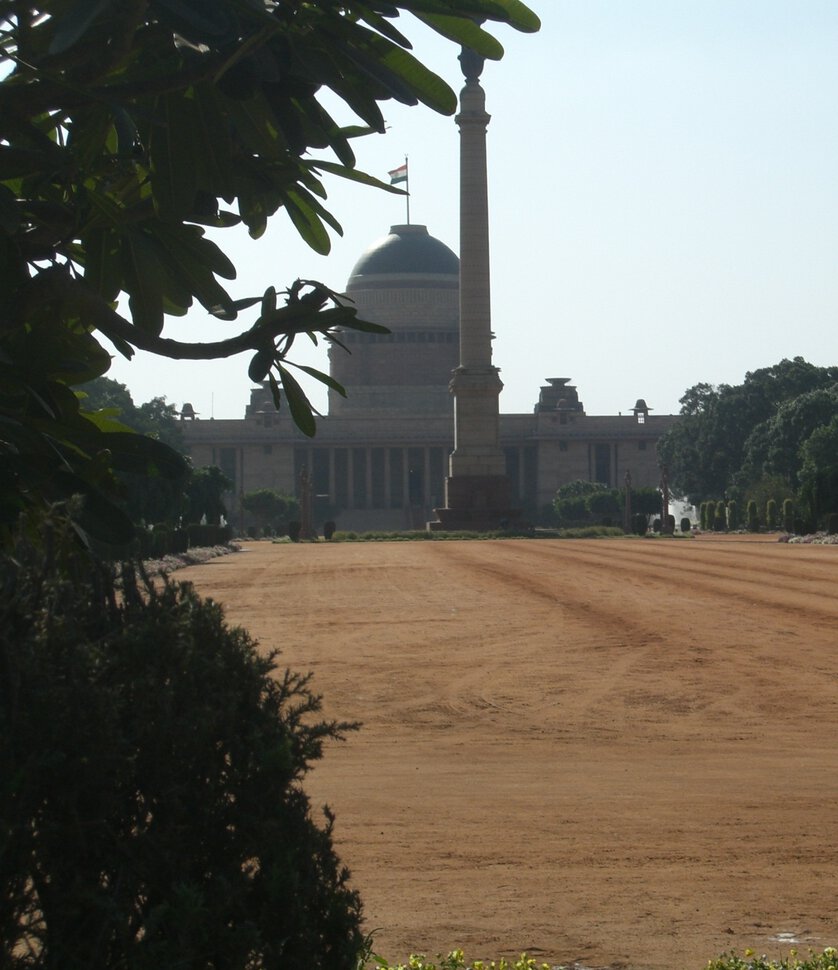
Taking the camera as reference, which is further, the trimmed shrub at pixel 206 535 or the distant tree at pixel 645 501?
the distant tree at pixel 645 501

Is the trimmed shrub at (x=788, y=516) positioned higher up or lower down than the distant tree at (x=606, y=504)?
lower down

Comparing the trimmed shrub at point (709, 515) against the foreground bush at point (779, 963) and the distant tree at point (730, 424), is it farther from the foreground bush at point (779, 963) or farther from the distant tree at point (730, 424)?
the foreground bush at point (779, 963)

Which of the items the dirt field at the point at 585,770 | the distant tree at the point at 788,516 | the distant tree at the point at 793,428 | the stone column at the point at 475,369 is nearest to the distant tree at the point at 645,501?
the distant tree at the point at 793,428

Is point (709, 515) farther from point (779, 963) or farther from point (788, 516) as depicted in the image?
point (779, 963)

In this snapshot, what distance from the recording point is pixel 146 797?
525cm

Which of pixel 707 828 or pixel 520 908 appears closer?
pixel 520 908

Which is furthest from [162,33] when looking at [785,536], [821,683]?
[785,536]

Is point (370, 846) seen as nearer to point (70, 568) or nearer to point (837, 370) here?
point (70, 568)

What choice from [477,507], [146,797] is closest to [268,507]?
[477,507]

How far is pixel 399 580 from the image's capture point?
139 feet

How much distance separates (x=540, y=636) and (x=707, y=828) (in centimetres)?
1409

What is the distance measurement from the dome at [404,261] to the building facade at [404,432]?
0.11m

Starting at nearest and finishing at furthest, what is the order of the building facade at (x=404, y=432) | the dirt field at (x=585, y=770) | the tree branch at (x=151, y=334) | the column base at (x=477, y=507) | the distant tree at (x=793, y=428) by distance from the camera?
the tree branch at (x=151, y=334) < the dirt field at (x=585, y=770) < the column base at (x=477, y=507) < the distant tree at (x=793, y=428) < the building facade at (x=404, y=432)

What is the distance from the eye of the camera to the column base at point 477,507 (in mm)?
95062
